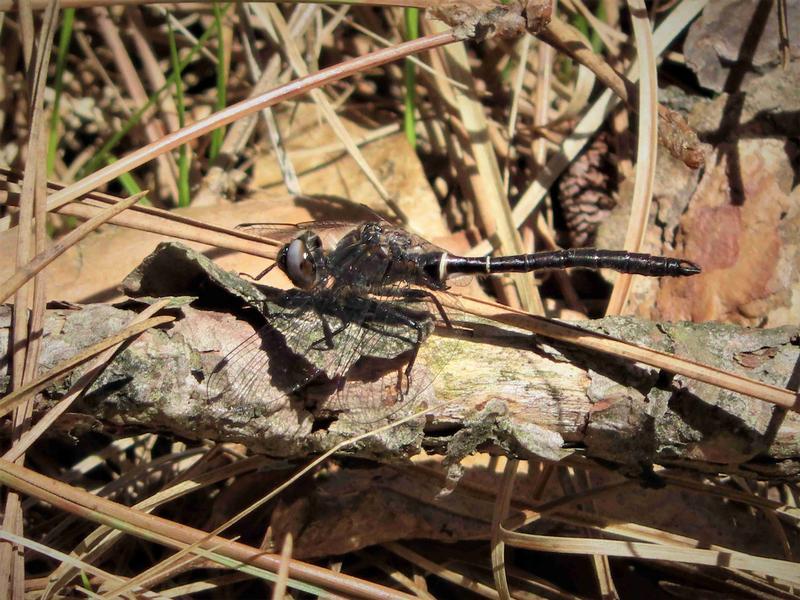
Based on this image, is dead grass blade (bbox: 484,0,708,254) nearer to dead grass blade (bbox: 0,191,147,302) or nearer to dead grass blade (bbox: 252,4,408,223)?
dead grass blade (bbox: 252,4,408,223)

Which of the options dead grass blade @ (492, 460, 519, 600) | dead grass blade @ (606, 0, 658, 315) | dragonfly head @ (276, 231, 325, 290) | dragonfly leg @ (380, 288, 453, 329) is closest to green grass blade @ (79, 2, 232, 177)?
dragonfly head @ (276, 231, 325, 290)

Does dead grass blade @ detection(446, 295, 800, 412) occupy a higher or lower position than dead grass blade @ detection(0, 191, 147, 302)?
lower

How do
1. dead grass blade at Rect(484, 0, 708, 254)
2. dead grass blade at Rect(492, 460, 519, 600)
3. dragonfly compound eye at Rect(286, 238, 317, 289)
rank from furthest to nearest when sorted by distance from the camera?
dead grass blade at Rect(484, 0, 708, 254), dragonfly compound eye at Rect(286, 238, 317, 289), dead grass blade at Rect(492, 460, 519, 600)

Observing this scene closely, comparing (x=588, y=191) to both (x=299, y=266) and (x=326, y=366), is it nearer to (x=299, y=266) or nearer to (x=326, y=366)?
(x=299, y=266)

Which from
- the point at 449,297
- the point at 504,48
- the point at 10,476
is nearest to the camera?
the point at 10,476

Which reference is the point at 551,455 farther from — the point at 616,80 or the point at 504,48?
the point at 504,48

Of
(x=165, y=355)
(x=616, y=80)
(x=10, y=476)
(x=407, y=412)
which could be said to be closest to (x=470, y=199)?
(x=616, y=80)

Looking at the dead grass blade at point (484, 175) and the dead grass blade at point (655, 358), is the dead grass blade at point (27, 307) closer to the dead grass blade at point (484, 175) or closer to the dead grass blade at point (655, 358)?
the dead grass blade at point (655, 358)
